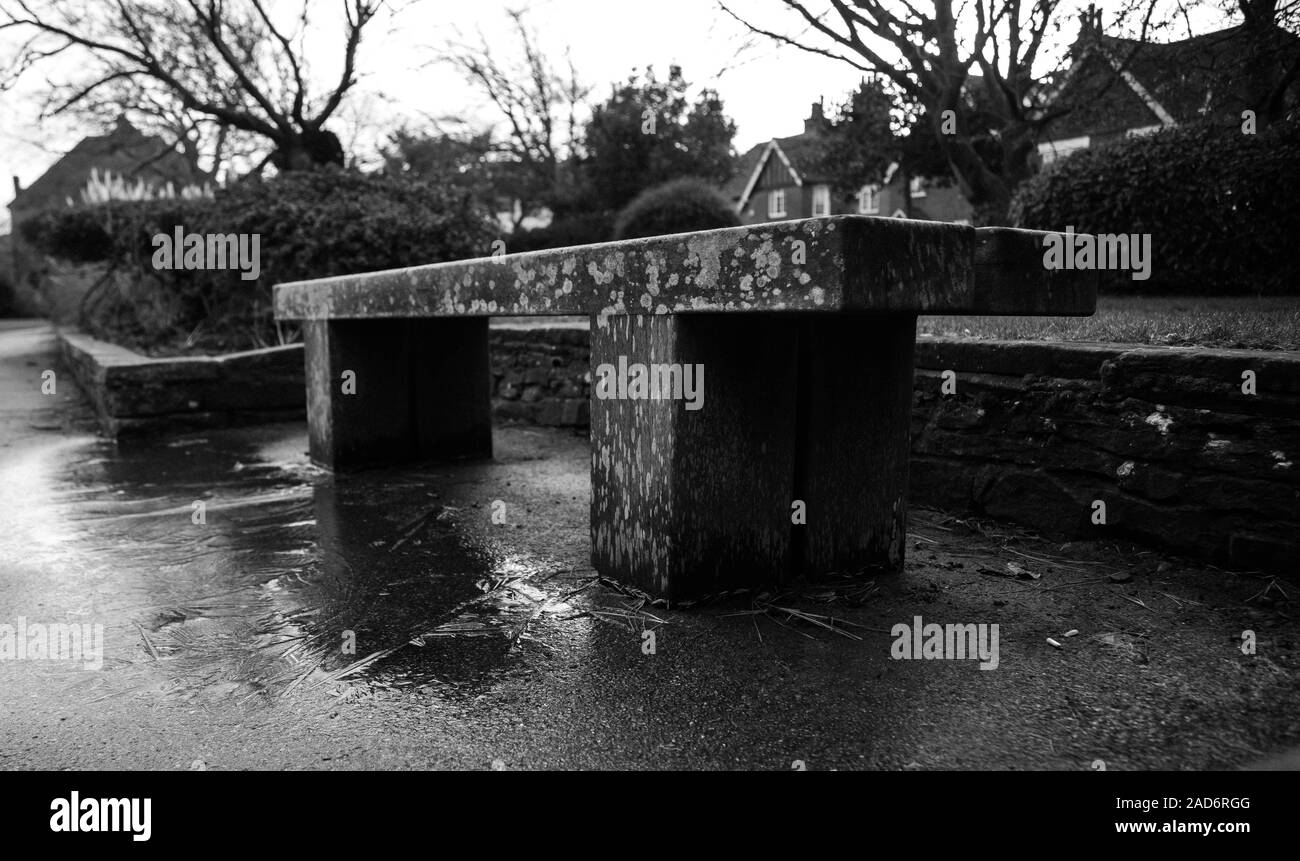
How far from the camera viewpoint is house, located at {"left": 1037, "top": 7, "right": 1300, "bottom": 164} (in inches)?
304

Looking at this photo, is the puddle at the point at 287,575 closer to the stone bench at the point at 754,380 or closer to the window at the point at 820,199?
the stone bench at the point at 754,380

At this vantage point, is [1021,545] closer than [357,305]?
Yes

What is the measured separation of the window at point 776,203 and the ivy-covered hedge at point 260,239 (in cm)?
2755

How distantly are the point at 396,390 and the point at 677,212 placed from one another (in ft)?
26.7

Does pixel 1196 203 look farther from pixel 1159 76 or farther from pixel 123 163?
pixel 123 163

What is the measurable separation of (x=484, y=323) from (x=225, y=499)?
1572 millimetres

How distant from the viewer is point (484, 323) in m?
4.99

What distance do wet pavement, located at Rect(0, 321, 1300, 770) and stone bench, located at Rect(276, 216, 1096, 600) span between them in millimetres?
157

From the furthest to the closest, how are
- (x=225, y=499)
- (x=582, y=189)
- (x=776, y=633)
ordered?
1. (x=582, y=189)
2. (x=225, y=499)
3. (x=776, y=633)

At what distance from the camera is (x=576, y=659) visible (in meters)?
2.25

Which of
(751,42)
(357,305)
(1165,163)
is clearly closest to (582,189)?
(751,42)

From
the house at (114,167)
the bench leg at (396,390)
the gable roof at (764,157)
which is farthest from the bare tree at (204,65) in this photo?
the gable roof at (764,157)

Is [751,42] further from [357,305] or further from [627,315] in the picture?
[627,315]
